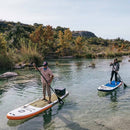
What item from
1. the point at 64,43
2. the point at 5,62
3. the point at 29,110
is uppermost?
the point at 64,43

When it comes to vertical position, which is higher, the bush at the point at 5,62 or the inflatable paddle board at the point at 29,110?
the bush at the point at 5,62

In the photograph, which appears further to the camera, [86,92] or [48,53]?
[48,53]

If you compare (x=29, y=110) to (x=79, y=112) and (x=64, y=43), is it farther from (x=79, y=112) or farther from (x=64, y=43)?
(x=64, y=43)

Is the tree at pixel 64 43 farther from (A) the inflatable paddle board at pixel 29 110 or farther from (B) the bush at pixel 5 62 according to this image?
(A) the inflatable paddle board at pixel 29 110

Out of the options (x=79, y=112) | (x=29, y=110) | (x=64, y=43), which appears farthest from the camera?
(x=64, y=43)

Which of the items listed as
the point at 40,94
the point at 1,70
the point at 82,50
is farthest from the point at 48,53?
the point at 40,94

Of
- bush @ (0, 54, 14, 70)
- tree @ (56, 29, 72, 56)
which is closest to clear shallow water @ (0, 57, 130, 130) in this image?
bush @ (0, 54, 14, 70)

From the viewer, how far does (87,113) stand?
8.58 m

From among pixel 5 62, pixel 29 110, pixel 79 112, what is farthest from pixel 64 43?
pixel 29 110

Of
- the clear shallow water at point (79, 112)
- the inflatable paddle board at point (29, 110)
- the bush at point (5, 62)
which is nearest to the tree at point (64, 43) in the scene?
the bush at point (5, 62)

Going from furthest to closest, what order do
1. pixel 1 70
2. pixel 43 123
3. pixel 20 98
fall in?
pixel 1 70
pixel 20 98
pixel 43 123

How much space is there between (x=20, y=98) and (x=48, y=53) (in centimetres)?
3941

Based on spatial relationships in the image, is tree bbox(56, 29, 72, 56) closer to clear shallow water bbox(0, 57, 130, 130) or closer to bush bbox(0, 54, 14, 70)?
bush bbox(0, 54, 14, 70)

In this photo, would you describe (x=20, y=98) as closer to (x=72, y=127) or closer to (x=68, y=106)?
(x=68, y=106)
